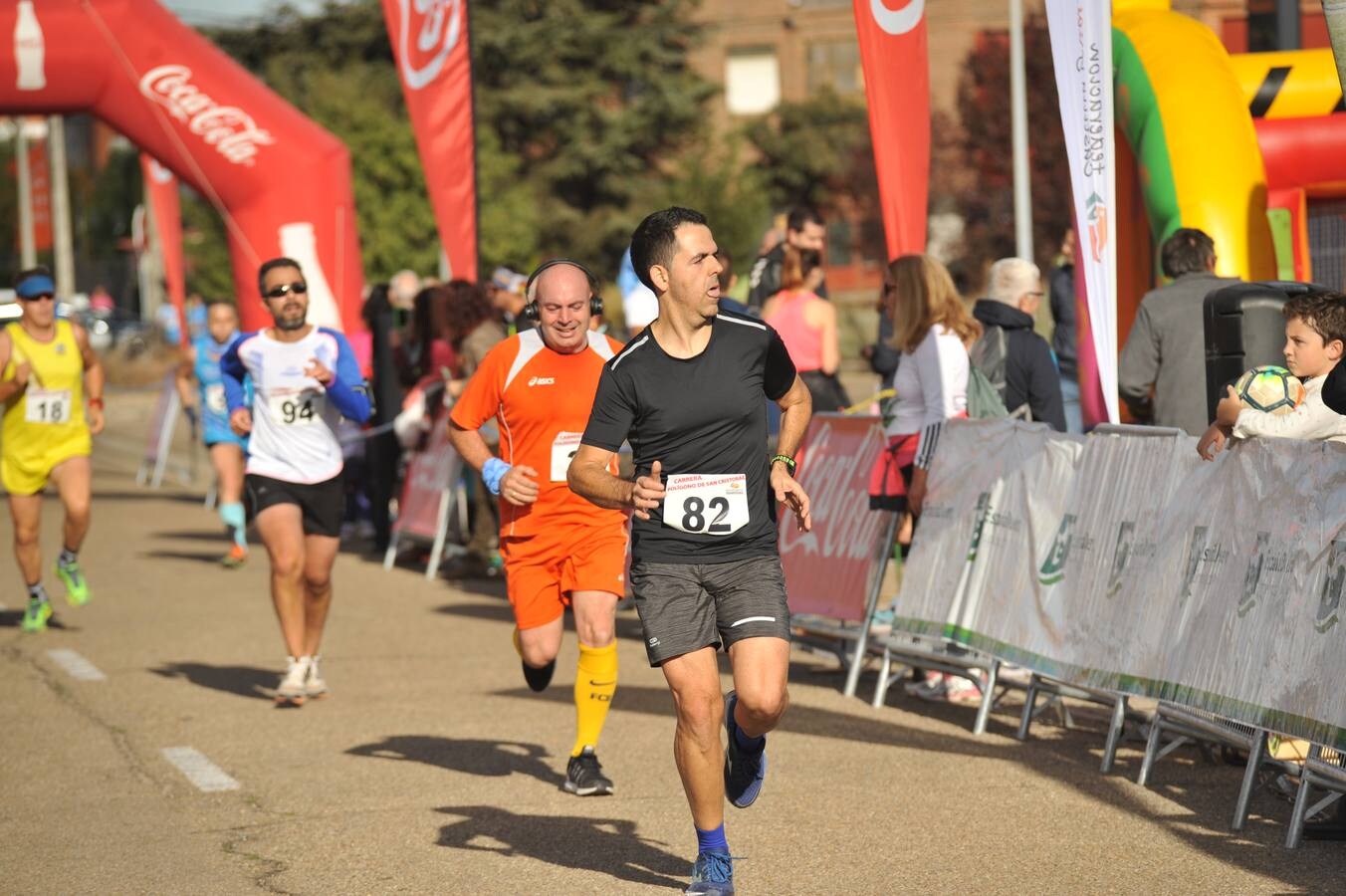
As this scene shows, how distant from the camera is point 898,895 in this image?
18.8 feet

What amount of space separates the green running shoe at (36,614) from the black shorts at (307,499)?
11.5ft

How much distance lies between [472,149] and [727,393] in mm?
9191

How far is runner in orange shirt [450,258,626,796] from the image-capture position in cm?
744

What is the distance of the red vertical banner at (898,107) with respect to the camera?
32.6ft

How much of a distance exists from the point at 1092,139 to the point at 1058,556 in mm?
1847

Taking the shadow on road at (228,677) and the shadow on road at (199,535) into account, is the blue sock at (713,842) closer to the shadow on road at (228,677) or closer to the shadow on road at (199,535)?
the shadow on road at (228,677)

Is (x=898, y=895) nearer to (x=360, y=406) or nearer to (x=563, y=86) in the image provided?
(x=360, y=406)

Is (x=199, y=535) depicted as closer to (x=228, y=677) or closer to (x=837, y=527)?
(x=228, y=677)

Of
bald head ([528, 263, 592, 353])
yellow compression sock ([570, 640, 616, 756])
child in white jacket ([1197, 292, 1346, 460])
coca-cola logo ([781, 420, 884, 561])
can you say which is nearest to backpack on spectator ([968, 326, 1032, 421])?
coca-cola logo ([781, 420, 884, 561])

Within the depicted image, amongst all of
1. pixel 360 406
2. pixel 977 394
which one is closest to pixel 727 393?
pixel 977 394

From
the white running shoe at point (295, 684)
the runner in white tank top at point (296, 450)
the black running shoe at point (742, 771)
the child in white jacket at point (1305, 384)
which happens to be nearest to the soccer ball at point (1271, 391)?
the child in white jacket at point (1305, 384)

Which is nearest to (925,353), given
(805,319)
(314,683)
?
(805,319)

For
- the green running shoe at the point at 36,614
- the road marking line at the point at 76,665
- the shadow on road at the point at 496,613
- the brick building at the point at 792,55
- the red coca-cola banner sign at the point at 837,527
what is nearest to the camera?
the red coca-cola banner sign at the point at 837,527

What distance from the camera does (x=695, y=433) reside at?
5656mm
